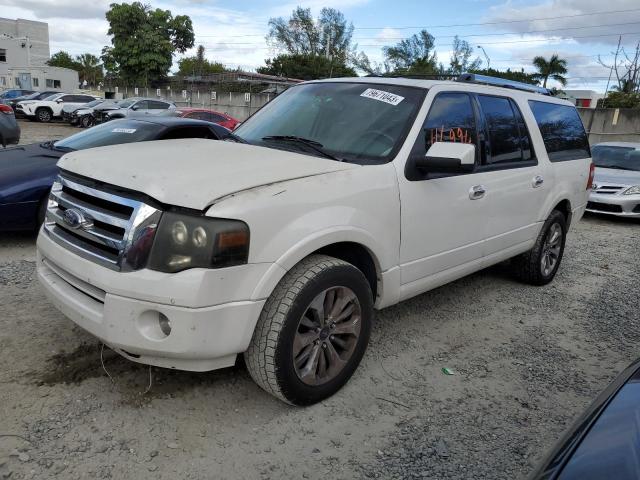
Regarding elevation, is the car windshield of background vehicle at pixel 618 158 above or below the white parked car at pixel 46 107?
below

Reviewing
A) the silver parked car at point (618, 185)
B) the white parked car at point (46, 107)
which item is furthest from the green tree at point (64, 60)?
the silver parked car at point (618, 185)

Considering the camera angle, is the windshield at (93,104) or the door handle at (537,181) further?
the windshield at (93,104)

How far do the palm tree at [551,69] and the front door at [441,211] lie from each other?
47647 mm

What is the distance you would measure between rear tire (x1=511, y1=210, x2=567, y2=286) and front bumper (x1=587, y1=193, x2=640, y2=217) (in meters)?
4.65

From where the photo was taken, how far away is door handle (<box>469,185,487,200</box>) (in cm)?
374

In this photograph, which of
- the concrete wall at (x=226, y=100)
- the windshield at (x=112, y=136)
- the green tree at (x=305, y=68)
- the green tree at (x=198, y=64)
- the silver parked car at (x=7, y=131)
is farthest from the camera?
A: the green tree at (x=198, y=64)

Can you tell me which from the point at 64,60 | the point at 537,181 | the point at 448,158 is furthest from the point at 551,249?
the point at 64,60

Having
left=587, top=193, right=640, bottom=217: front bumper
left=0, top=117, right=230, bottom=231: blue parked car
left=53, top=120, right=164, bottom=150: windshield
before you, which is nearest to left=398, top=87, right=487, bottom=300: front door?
left=0, top=117, right=230, bottom=231: blue parked car

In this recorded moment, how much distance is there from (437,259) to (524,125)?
1786 millimetres

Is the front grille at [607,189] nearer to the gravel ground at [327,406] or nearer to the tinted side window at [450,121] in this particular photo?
the gravel ground at [327,406]

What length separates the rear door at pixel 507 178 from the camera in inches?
158

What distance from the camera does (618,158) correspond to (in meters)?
10.4

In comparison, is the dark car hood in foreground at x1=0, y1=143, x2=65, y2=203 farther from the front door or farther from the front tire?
the front door

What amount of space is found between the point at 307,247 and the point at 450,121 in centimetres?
168
